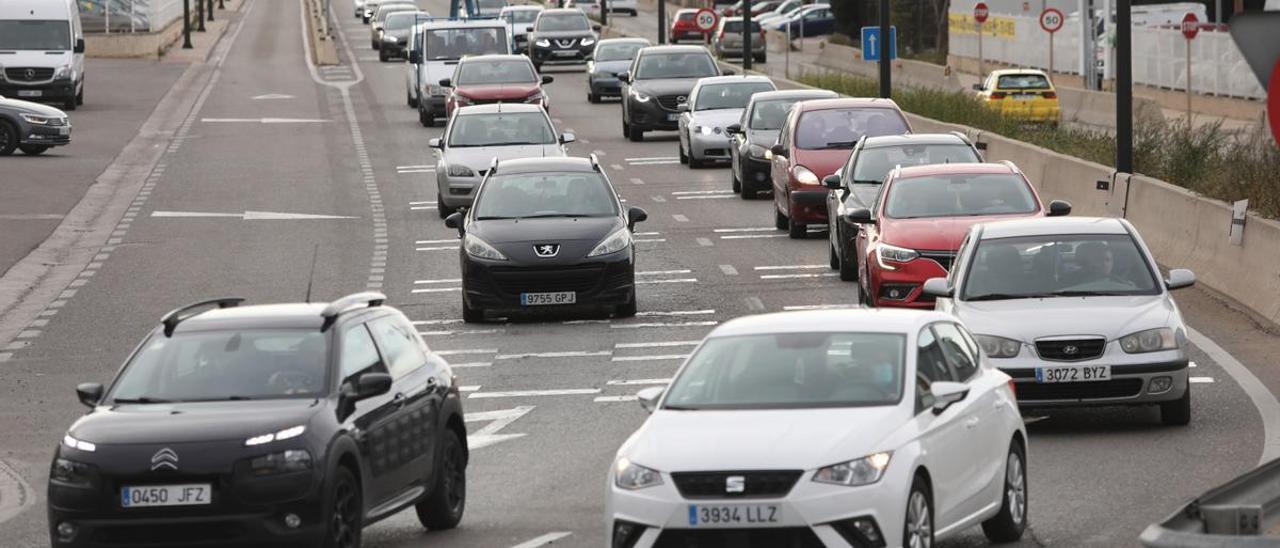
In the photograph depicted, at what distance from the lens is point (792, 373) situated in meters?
11.6

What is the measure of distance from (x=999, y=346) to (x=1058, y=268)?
1361 mm

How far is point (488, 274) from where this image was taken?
2342 cm

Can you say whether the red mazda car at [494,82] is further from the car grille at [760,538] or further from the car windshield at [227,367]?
the car grille at [760,538]

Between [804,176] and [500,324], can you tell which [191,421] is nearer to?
[500,324]

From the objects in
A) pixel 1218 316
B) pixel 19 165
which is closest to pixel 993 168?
pixel 1218 316

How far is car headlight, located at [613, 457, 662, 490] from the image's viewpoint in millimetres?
10695

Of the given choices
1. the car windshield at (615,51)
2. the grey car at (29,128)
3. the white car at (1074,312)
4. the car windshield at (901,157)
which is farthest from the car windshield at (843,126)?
the car windshield at (615,51)

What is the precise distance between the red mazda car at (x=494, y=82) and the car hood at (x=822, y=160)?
51.9ft

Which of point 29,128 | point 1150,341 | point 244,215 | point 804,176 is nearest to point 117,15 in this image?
point 29,128

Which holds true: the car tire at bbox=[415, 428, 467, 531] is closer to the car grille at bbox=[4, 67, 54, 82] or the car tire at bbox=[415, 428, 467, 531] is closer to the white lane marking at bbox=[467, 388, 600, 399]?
the white lane marking at bbox=[467, 388, 600, 399]

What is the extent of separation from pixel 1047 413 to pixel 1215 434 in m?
1.77

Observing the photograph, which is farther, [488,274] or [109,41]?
[109,41]

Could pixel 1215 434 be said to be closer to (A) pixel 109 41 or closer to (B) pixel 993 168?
(B) pixel 993 168

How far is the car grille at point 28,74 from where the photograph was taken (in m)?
56.0
